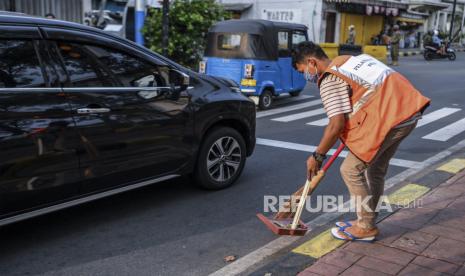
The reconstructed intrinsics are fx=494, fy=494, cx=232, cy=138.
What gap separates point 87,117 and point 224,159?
1829mm

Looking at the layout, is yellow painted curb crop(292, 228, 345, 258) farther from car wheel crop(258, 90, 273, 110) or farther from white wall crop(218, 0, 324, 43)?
white wall crop(218, 0, 324, 43)

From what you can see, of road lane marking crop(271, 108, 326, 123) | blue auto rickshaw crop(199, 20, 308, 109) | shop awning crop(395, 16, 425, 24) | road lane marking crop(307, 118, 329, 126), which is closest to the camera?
road lane marking crop(307, 118, 329, 126)

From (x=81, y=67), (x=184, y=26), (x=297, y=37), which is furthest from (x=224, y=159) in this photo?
(x=184, y=26)

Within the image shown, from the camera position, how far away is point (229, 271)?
348 centimetres

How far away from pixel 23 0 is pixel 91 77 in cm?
1046

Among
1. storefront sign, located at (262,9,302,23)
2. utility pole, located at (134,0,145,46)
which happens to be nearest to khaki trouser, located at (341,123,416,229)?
utility pole, located at (134,0,145,46)

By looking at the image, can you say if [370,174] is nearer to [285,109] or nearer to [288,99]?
[285,109]

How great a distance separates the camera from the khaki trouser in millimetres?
3521

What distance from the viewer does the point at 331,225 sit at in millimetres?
4340

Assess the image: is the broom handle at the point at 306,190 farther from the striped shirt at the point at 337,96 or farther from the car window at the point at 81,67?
the car window at the point at 81,67

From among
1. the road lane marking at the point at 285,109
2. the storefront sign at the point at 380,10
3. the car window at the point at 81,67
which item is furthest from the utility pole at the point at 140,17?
the storefront sign at the point at 380,10

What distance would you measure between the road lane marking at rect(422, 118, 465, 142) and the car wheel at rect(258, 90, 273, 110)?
12.2ft

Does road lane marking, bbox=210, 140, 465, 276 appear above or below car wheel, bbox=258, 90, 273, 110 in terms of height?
below

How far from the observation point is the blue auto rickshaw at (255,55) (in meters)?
10.8
